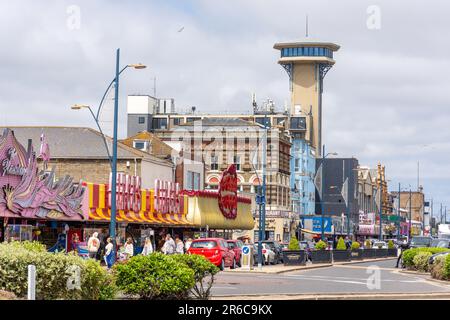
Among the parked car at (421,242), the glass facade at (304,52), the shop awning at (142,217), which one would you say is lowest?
the parked car at (421,242)

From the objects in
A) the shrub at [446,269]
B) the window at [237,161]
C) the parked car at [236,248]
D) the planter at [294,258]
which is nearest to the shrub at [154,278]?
the shrub at [446,269]

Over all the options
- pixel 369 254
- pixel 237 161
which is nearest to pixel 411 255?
pixel 369 254

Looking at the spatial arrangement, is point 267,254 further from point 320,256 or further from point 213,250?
point 213,250

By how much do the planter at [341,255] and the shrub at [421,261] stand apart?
18.3 m

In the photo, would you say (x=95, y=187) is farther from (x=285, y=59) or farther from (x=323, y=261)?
(x=285, y=59)

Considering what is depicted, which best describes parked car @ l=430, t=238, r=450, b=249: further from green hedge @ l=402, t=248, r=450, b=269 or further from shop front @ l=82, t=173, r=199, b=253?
shop front @ l=82, t=173, r=199, b=253

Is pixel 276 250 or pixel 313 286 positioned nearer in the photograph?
pixel 313 286

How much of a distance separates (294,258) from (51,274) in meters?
40.6

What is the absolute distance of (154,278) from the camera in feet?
72.3

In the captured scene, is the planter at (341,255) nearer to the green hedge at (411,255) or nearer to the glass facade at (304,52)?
the green hedge at (411,255)

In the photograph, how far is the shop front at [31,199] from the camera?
1833 inches

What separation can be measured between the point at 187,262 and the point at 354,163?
140 metres
